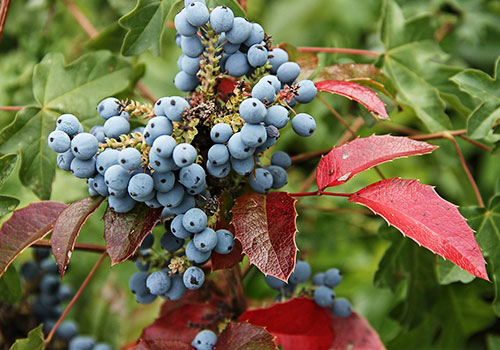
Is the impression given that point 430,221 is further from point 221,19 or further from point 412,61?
point 412,61

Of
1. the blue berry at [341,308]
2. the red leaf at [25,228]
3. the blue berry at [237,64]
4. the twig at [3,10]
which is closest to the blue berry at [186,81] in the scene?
the blue berry at [237,64]

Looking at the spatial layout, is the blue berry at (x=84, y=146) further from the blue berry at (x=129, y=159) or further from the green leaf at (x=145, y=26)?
the green leaf at (x=145, y=26)

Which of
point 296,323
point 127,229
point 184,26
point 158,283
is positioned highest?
point 184,26

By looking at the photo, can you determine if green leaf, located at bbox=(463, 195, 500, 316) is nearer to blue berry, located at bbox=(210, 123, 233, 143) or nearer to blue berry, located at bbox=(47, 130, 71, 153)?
blue berry, located at bbox=(210, 123, 233, 143)

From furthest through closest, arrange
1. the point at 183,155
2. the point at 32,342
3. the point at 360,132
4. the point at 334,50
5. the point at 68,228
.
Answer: the point at 360,132, the point at 334,50, the point at 32,342, the point at 68,228, the point at 183,155

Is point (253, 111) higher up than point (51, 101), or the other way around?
point (253, 111)

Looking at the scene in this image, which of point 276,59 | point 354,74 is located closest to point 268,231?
point 276,59

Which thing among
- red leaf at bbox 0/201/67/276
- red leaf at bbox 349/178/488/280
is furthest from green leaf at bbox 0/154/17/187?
red leaf at bbox 349/178/488/280
